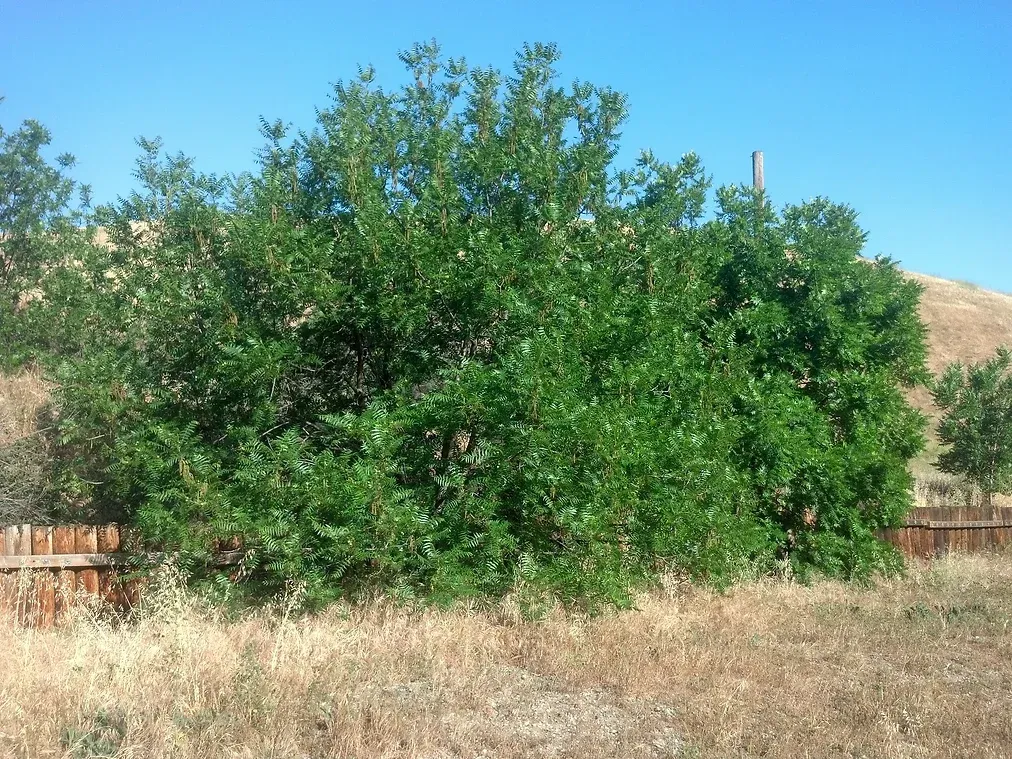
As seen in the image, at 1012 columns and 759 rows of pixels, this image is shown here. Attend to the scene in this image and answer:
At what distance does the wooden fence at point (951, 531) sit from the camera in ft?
48.3

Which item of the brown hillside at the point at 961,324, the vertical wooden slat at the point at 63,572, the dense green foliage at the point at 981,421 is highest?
the brown hillside at the point at 961,324

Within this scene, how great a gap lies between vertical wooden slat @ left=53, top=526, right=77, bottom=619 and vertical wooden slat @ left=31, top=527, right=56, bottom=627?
6cm

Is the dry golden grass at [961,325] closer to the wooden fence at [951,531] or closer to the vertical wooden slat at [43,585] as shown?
the wooden fence at [951,531]

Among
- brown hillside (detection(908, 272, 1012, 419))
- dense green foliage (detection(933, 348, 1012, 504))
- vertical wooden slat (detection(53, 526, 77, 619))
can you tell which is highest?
brown hillside (detection(908, 272, 1012, 419))

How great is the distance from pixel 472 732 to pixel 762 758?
5.75 ft

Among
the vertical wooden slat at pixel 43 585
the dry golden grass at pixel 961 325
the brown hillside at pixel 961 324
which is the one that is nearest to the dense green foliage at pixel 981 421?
the vertical wooden slat at pixel 43 585

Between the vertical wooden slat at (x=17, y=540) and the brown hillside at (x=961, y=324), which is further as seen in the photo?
the brown hillside at (x=961, y=324)

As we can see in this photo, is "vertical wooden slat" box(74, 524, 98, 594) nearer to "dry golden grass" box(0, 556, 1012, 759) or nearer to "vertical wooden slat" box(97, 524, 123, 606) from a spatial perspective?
"vertical wooden slat" box(97, 524, 123, 606)

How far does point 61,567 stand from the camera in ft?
33.6

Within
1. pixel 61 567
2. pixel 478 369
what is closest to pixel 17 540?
pixel 61 567

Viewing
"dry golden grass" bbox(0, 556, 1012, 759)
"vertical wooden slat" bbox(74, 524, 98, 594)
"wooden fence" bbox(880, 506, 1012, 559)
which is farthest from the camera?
"wooden fence" bbox(880, 506, 1012, 559)

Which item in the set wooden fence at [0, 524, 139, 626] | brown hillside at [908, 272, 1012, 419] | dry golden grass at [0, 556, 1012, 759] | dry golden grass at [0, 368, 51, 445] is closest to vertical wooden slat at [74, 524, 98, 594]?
wooden fence at [0, 524, 139, 626]

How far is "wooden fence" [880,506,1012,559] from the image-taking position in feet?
48.3

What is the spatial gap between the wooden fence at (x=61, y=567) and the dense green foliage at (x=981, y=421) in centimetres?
1396
